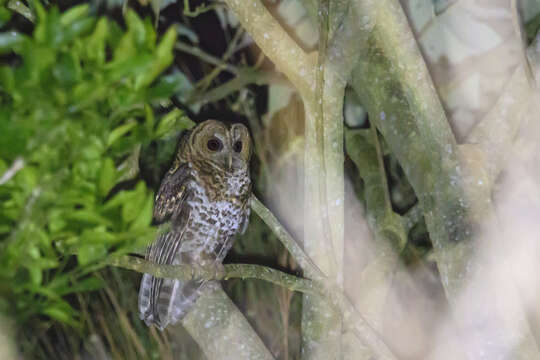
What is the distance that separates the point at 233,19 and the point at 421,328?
1.40 m

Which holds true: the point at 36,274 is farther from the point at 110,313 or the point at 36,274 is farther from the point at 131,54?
the point at 110,313

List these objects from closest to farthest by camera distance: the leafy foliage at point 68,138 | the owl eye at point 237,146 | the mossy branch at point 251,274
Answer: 1. the leafy foliage at point 68,138
2. the mossy branch at point 251,274
3. the owl eye at point 237,146

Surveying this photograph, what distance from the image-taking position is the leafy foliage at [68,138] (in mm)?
556

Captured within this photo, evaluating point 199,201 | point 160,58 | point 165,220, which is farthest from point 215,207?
point 160,58

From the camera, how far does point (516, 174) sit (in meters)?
1.66

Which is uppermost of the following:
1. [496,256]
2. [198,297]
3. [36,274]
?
[36,274]

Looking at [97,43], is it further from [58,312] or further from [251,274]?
[251,274]

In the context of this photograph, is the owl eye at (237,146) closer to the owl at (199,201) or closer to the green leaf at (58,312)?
the owl at (199,201)

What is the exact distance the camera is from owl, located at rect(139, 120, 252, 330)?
Result: 1770mm

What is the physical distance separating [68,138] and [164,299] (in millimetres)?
1446

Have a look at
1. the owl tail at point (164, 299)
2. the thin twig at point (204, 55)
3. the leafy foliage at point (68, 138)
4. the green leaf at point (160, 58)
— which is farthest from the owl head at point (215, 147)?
the green leaf at point (160, 58)

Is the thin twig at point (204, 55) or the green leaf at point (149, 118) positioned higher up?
the green leaf at point (149, 118)

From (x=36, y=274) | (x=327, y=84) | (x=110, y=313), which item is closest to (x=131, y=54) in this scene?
(x=36, y=274)

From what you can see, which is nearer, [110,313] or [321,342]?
[321,342]
